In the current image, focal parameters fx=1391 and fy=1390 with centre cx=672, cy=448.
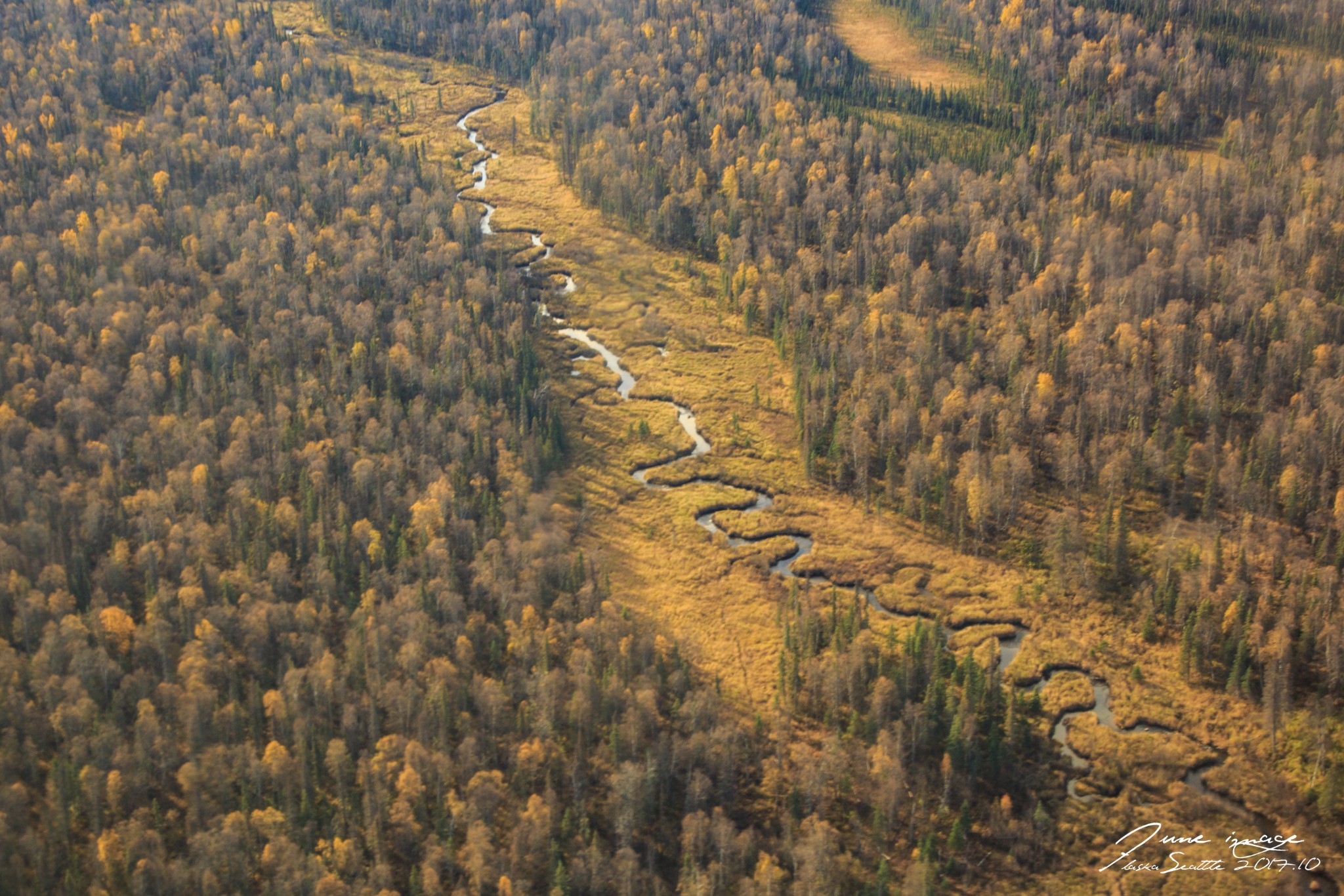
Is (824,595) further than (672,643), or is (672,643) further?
(824,595)

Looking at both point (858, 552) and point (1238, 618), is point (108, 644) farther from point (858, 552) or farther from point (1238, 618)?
point (1238, 618)

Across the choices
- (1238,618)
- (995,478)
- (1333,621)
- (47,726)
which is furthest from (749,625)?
(47,726)

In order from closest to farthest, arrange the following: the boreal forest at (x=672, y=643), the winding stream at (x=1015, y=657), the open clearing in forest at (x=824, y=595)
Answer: the boreal forest at (x=672, y=643) < the winding stream at (x=1015, y=657) < the open clearing in forest at (x=824, y=595)
